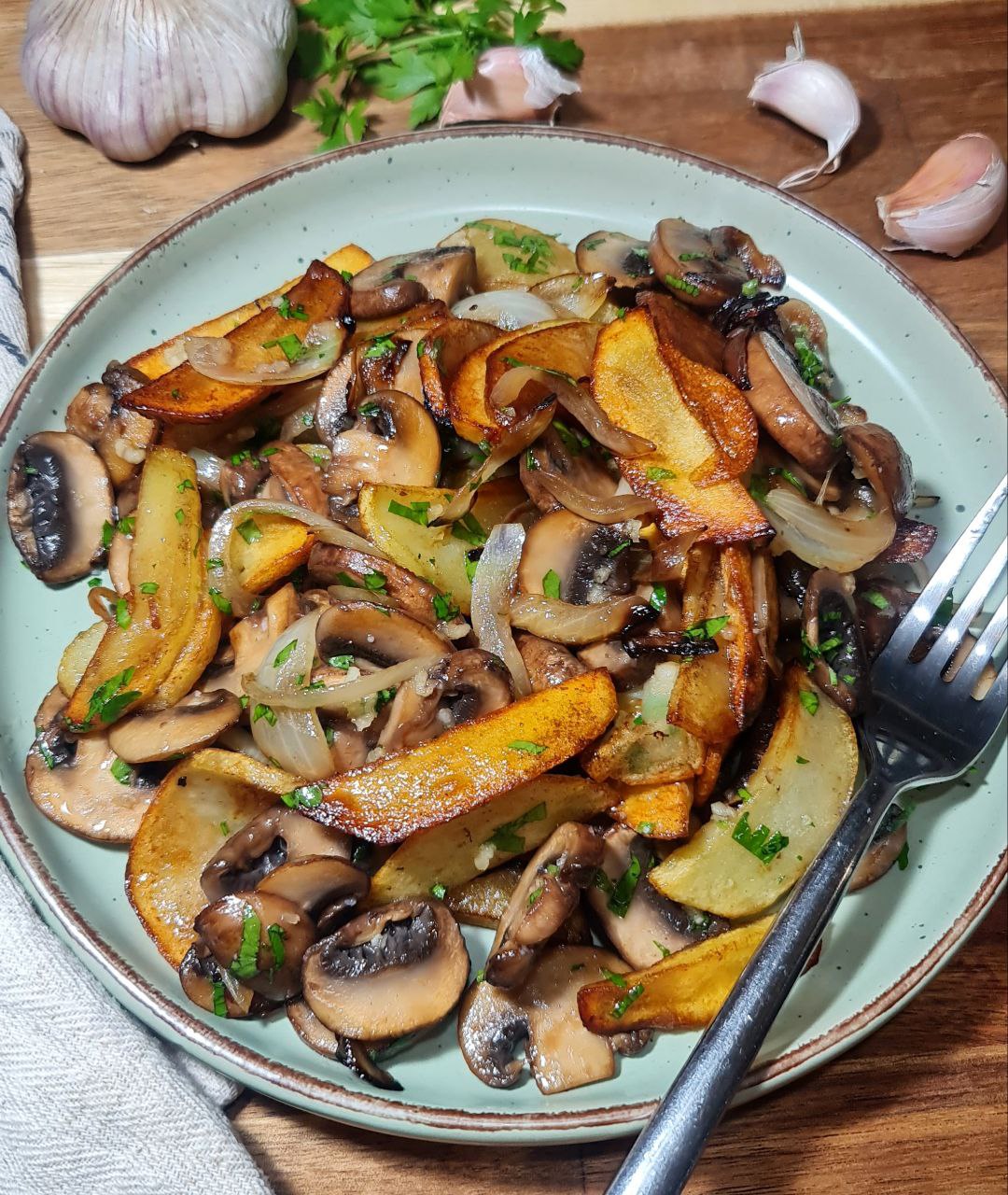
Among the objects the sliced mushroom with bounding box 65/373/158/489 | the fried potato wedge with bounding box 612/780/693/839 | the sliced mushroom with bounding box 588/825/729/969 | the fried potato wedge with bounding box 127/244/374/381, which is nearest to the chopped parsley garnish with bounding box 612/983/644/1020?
the sliced mushroom with bounding box 588/825/729/969

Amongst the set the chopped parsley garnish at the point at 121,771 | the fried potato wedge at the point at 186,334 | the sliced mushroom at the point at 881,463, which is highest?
the sliced mushroom at the point at 881,463

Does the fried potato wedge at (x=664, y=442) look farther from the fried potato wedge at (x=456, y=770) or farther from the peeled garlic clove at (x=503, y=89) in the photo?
the peeled garlic clove at (x=503, y=89)

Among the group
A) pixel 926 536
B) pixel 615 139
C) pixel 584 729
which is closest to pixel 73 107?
pixel 615 139

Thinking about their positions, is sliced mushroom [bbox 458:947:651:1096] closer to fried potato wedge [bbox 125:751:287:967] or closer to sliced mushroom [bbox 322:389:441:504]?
fried potato wedge [bbox 125:751:287:967]

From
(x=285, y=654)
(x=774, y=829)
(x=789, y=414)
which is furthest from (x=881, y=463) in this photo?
(x=285, y=654)

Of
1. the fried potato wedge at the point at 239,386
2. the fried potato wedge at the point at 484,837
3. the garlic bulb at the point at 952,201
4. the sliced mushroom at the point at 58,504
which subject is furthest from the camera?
the garlic bulb at the point at 952,201

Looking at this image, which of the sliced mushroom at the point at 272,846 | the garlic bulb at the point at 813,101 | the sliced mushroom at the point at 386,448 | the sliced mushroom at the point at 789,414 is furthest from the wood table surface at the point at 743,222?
the sliced mushroom at the point at 386,448

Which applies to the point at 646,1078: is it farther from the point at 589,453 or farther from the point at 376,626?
the point at 589,453
